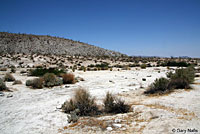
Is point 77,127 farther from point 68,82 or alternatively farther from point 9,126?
point 68,82

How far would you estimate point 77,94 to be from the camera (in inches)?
228

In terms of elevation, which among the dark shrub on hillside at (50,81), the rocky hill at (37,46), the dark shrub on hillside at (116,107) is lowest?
the dark shrub on hillside at (116,107)

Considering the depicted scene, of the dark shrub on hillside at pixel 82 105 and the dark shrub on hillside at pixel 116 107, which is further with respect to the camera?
the dark shrub on hillside at pixel 82 105

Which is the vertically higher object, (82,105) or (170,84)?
(170,84)

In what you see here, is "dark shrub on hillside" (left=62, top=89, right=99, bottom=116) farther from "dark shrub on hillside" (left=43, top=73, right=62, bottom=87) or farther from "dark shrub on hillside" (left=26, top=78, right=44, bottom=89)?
"dark shrub on hillside" (left=43, top=73, right=62, bottom=87)

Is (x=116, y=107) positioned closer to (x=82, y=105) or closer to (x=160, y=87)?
(x=82, y=105)

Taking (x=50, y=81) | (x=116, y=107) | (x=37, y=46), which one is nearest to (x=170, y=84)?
(x=116, y=107)

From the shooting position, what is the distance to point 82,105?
18.0ft

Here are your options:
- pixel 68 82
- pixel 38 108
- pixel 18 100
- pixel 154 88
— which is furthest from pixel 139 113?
pixel 68 82

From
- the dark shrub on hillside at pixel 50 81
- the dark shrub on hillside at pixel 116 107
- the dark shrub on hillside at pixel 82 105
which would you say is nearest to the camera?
the dark shrub on hillside at pixel 116 107

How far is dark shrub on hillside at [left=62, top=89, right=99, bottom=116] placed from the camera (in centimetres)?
532

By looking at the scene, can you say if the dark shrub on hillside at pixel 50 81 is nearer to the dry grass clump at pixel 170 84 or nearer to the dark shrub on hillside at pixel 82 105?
the dark shrub on hillside at pixel 82 105

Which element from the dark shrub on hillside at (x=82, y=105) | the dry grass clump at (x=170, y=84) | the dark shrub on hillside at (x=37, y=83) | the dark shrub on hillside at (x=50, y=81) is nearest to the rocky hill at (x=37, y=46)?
the dark shrub on hillside at (x=50, y=81)

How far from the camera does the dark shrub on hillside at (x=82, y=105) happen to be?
209 inches
